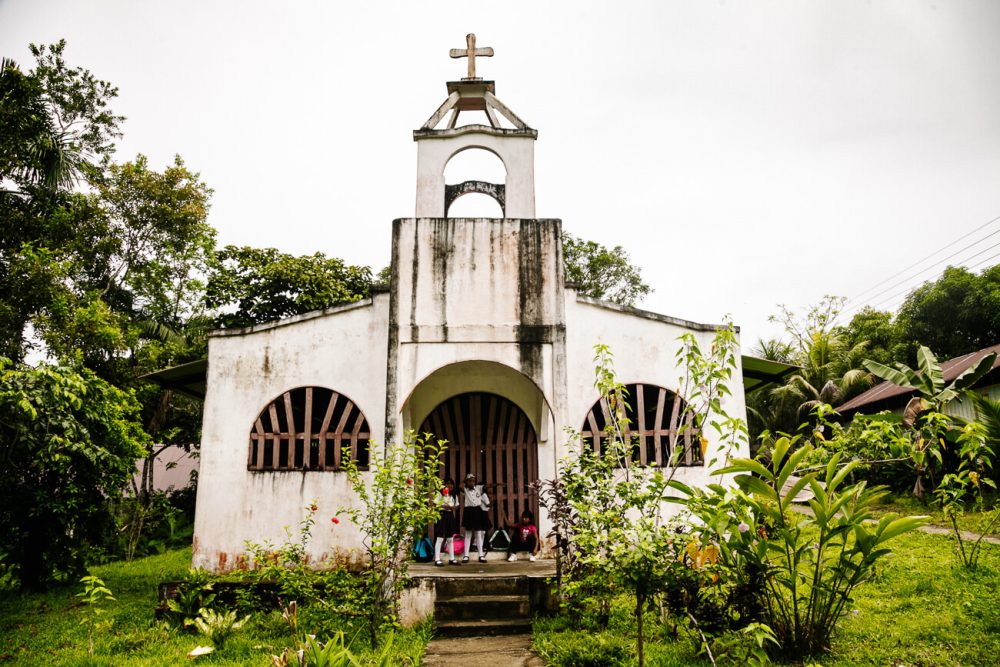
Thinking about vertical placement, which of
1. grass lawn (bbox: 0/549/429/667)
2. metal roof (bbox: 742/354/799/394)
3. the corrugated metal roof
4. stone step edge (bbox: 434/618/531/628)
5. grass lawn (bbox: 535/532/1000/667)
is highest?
the corrugated metal roof

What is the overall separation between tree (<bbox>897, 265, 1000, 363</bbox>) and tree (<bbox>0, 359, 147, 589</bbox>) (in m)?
23.8

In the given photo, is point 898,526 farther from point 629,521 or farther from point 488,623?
point 488,623

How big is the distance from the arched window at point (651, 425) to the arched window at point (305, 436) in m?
3.43

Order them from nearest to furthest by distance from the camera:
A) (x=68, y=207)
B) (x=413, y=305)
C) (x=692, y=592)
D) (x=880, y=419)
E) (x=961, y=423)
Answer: (x=692, y=592) → (x=880, y=419) → (x=961, y=423) → (x=413, y=305) → (x=68, y=207)

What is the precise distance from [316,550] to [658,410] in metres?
5.44

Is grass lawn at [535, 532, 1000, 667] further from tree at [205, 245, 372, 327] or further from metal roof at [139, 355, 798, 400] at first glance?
tree at [205, 245, 372, 327]

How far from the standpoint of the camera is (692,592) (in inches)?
211

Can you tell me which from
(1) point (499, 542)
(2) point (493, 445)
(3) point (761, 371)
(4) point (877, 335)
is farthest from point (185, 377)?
(4) point (877, 335)

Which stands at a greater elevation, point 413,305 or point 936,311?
point 936,311

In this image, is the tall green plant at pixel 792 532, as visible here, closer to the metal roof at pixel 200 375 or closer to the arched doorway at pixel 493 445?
the arched doorway at pixel 493 445

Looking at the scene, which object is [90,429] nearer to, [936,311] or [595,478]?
[595,478]

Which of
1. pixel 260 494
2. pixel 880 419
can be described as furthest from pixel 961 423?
pixel 260 494

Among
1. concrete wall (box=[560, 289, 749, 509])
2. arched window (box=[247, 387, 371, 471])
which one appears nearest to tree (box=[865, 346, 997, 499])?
concrete wall (box=[560, 289, 749, 509])

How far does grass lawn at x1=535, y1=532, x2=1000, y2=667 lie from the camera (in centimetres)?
545
